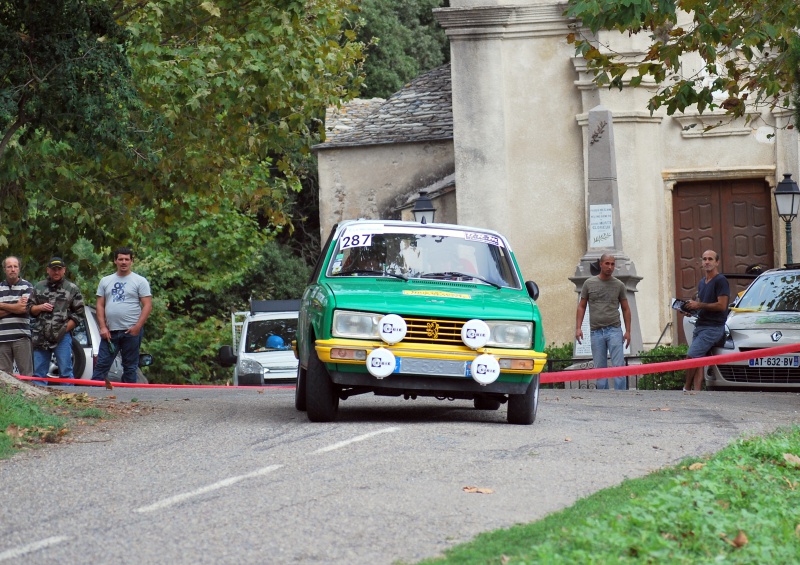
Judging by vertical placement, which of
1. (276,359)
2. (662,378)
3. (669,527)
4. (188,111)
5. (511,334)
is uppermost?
(188,111)

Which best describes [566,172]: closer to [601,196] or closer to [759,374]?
[601,196]

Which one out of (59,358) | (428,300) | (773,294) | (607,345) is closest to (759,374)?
(773,294)

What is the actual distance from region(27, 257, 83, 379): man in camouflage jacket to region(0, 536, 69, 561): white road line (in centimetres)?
1119

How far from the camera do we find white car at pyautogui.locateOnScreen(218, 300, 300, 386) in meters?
21.1

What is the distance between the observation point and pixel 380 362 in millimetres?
10680

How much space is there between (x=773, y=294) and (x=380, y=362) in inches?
342

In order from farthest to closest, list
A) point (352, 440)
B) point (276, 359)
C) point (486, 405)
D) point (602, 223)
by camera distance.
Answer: point (276, 359), point (602, 223), point (486, 405), point (352, 440)

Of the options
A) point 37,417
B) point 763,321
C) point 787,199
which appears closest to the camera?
point 37,417

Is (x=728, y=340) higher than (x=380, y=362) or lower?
lower

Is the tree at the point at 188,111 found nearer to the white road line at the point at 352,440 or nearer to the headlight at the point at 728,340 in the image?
the headlight at the point at 728,340

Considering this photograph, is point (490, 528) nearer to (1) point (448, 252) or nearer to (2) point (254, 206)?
(1) point (448, 252)

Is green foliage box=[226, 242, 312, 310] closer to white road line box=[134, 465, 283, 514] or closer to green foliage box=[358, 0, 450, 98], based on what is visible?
green foliage box=[358, 0, 450, 98]

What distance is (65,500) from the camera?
782cm

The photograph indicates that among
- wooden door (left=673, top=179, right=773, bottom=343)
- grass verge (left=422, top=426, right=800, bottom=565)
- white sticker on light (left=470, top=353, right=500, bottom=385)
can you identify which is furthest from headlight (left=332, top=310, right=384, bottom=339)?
wooden door (left=673, top=179, right=773, bottom=343)
